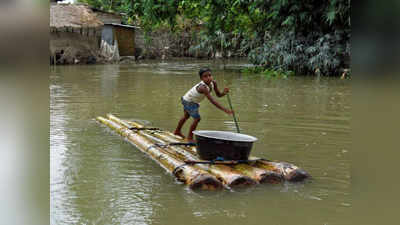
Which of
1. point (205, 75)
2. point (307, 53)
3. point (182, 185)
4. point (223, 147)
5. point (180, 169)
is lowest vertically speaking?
point (182, 185)

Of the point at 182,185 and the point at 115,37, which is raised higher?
the point at 115,37

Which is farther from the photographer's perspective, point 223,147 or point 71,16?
point 71,16

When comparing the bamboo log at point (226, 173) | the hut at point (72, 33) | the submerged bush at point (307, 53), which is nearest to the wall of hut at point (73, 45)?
the hut at point (72, 33)

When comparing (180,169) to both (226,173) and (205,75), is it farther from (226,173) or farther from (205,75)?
(205,75)

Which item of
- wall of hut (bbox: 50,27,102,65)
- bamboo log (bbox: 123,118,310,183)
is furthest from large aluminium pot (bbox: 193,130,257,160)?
wall of hut (bbox: 50,27,102,65)

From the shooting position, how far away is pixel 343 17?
1309cm

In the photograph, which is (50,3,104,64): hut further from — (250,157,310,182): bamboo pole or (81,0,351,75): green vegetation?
(250,157,310,182): bamboo pole

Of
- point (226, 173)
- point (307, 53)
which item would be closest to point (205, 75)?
point (226, 173)

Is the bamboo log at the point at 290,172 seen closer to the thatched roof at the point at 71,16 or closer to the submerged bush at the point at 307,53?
the submerged bush at the point at 307,53

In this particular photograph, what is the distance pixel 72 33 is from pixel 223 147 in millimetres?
18439

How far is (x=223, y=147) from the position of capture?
3936mm

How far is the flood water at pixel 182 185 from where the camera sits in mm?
3148

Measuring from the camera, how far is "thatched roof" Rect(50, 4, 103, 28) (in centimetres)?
2020
